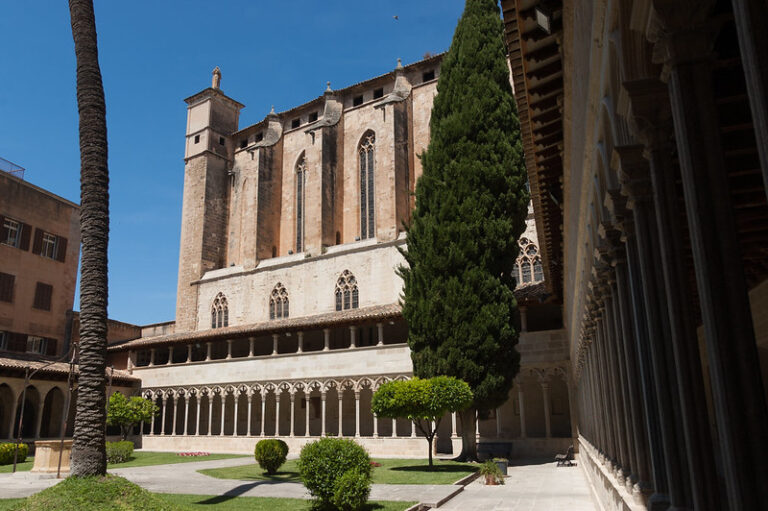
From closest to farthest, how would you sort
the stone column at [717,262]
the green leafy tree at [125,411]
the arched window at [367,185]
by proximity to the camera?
1. the stone column at [717,262]
2. the green leafy tree at [125,411]
3. the arched window at [367,185]

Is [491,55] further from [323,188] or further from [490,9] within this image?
[323,188]

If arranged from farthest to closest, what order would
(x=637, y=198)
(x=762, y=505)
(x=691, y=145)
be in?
(x=637, y=198)
(x=691, y=145)
(x=762, y=505)

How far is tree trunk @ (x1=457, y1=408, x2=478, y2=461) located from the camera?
22344 millimetres

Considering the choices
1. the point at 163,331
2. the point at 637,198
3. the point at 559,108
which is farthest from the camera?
the point at 163,331

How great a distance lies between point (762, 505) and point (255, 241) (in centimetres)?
3899

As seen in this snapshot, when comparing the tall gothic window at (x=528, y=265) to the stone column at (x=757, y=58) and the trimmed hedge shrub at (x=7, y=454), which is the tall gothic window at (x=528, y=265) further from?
the stone column at (x=757, y=58)

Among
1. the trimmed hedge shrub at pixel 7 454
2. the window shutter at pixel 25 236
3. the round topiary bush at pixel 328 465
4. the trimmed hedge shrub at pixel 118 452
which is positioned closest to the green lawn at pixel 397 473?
the round topiary bush at pixel 328 465

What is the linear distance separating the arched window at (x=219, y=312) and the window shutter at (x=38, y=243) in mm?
10890

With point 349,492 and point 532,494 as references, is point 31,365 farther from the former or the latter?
point 532,494

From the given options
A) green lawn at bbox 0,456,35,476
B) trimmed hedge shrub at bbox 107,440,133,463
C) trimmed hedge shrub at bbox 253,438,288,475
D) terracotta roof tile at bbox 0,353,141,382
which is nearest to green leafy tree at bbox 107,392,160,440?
terracotta roof tile at bbox 0,353,141,382

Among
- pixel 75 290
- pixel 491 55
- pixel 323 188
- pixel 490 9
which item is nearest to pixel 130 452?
pixel 75 290

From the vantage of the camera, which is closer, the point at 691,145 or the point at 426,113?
the point at 691,145

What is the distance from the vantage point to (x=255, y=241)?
131ft

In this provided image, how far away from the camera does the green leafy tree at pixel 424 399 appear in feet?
64.7
